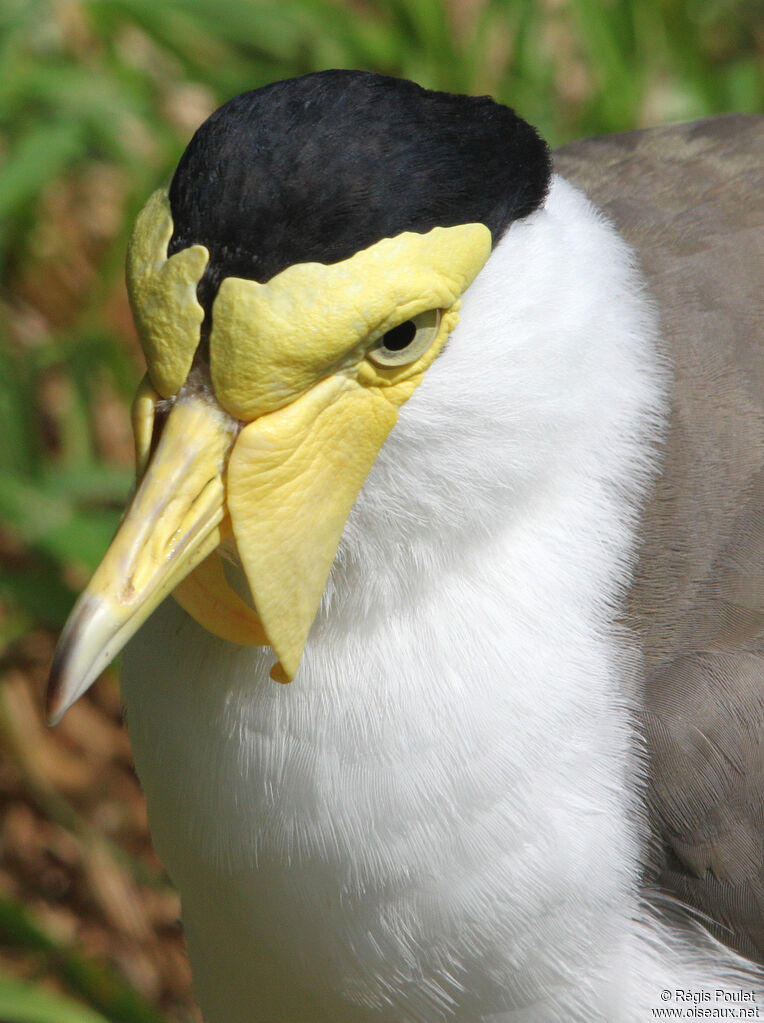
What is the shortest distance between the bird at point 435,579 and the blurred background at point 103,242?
107cm

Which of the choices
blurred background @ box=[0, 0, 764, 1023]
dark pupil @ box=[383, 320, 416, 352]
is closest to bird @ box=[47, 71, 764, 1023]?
dark pupil @ box=[383, 320, 416, 352]

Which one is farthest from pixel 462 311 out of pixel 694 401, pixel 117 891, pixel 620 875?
pixel 117 891

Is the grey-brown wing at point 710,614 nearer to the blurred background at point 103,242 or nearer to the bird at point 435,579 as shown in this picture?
the bird at point 435,579

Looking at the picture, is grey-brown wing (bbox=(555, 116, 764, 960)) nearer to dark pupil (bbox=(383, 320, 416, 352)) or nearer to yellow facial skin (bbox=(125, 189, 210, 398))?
dark pupil (bbox=(383, 320, 416, 352))

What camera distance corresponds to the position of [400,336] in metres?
1.77

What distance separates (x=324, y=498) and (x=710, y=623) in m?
0.67

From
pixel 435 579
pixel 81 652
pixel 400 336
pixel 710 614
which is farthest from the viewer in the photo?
pixel 710 614

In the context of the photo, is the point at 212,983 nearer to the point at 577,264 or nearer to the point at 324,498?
the point at 324,498

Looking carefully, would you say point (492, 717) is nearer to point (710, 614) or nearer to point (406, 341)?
point (710, 614)

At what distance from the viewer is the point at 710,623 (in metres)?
2.09

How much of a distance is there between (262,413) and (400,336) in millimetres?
202

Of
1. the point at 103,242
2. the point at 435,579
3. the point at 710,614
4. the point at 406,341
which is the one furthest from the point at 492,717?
the point at 103,242

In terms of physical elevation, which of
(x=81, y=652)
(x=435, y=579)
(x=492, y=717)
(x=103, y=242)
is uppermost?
(x=103, y=242)

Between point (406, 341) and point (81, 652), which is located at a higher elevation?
point (406, 341)
